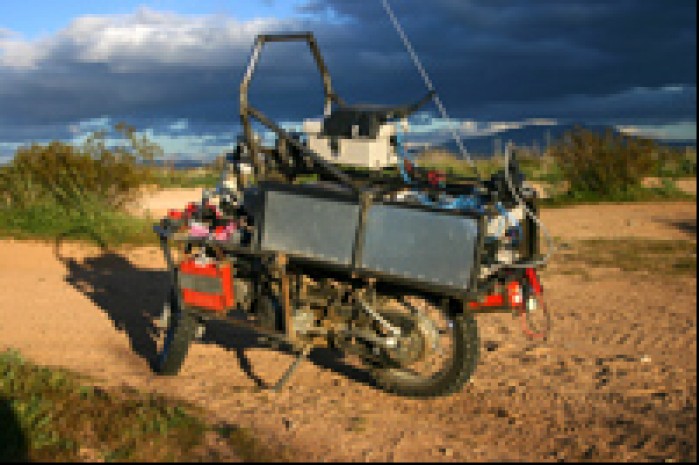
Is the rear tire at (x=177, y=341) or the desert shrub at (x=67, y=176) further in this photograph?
the desert shrub at (x=67, y=176)

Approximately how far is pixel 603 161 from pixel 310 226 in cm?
1563

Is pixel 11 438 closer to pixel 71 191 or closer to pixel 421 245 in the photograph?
pixel 421 245

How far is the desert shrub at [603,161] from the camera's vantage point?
780 inches

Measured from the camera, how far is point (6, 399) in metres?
5.43

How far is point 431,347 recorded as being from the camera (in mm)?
5676

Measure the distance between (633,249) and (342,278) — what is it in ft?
27.8

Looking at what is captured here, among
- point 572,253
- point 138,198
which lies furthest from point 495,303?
point 138,198

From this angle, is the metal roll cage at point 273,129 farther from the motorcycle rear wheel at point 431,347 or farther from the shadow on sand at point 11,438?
the shadow on sand at point 11,438

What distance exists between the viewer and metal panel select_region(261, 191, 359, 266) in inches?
218

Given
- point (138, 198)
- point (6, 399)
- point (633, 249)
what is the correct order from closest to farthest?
point (6, 399), point (633, 249), point (138, 198)

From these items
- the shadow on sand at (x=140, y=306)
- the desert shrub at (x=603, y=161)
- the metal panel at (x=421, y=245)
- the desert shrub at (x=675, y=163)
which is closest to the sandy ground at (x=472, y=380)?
the shadow on sand at (x=140, y=306)

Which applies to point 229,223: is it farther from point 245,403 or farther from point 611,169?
point 611,169

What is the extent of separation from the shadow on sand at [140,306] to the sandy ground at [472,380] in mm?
28

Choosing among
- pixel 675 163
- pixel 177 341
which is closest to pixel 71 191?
pixel 177 341
